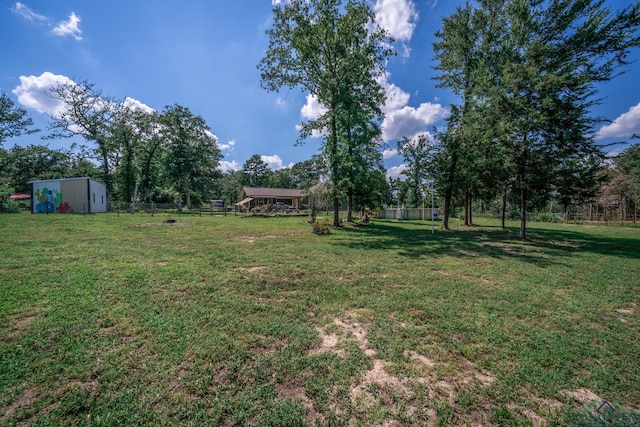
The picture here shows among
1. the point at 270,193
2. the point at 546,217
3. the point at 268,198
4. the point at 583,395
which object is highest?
the point at 270,193

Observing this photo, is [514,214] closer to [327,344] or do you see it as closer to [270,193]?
[270,193]

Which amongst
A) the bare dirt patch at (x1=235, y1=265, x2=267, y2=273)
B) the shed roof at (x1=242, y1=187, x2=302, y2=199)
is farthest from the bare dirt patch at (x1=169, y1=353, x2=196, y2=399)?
the shed roof at (x1=242, y1=187, x2=302, y2=199)

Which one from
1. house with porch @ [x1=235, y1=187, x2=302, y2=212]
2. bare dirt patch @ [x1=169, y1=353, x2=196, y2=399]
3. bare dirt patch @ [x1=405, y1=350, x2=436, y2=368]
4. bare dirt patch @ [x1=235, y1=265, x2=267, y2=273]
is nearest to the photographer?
bare dirt patch @ [x1=169, y1=353, x2=196, y2=399]

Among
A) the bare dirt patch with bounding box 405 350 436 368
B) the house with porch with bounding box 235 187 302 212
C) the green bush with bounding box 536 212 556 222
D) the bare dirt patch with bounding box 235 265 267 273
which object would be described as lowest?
the bare dirt patch with bounding box 405 350 436 368

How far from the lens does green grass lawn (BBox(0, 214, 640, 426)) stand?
6.54ft

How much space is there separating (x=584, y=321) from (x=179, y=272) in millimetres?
7398

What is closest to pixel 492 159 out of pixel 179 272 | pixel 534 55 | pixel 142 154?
pixel 534 55

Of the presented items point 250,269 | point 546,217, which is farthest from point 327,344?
point 546,217

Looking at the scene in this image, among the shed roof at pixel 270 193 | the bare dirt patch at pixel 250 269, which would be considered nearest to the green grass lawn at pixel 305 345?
the bare dirt patch at pixel 250 269

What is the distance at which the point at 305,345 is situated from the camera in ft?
9.47

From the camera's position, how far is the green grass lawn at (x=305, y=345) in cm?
199

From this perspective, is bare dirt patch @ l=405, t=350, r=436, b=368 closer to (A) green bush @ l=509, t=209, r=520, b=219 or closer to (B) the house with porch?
(B) the house with porch

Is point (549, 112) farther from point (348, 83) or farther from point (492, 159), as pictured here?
point (348, 83)

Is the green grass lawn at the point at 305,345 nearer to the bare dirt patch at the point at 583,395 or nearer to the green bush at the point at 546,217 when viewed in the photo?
the bare dirt patch at the point at 583,395
